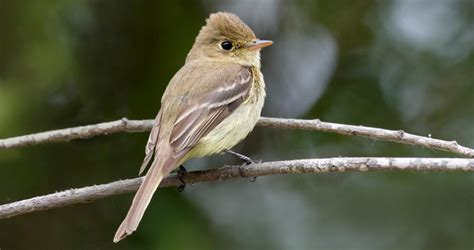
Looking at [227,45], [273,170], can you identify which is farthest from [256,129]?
[273,170]

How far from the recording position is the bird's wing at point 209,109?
4259mm

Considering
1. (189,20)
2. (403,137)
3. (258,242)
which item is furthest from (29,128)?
(403,137)

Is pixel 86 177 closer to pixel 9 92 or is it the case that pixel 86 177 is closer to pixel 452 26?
pixel 9 92

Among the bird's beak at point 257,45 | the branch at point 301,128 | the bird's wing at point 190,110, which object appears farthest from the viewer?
the bird's beak at point 257,45

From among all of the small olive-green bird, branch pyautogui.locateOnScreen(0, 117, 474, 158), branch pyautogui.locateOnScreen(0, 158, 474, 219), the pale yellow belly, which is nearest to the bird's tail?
the small olive-green bird

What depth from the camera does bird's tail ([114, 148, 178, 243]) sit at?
364 cm

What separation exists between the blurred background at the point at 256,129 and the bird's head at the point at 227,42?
32cm

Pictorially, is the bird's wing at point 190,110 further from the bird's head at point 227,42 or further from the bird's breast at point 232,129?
the bird's head at point 227,42

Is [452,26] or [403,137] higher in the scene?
[452,26]

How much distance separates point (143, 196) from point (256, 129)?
2215 mm

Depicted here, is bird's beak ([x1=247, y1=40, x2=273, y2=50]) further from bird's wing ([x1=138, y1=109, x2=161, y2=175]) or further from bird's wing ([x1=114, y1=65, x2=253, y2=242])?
bird's wing ([x1=138, y1=109, x2=161, y2=175])

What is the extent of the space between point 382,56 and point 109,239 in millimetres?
2387

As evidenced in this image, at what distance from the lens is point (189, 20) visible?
5531 mm

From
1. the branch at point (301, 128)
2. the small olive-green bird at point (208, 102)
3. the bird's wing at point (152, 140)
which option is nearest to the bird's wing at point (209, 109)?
the small olive-green bird at point (208, 102)
